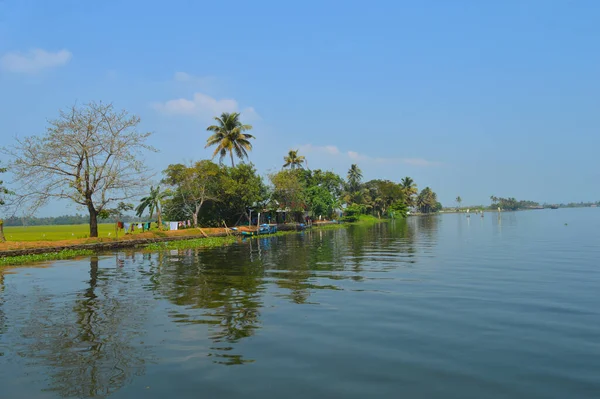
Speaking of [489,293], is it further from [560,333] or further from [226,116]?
[226,116]

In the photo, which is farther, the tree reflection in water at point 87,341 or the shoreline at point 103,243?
the shoreline at point 103,243

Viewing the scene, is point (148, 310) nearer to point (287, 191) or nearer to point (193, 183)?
point (193, 183)

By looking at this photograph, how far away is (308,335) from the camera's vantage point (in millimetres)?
9586

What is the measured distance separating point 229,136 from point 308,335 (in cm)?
5148

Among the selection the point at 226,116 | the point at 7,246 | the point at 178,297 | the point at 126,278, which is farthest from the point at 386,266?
the point at 226,116

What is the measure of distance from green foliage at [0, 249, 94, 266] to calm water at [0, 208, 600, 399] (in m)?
9.01

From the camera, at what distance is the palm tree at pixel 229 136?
58.5 meters

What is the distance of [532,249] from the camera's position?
27.8m

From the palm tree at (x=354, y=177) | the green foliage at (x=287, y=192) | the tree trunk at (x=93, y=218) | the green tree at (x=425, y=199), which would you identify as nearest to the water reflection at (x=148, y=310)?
the tree trunk at (x=93, y=218)

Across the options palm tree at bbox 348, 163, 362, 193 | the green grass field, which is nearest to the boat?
the green grass field

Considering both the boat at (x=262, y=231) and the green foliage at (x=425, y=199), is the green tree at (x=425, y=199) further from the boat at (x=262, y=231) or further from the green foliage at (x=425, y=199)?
the boat at (x=262, y=231)

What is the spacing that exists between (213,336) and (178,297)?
506 cm

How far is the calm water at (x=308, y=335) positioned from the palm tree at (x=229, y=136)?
135 ft

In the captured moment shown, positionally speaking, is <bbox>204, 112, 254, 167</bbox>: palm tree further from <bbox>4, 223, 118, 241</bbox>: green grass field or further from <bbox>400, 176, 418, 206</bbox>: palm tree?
<bbox>400, 176, 418, 206</bbox>: palm tree
